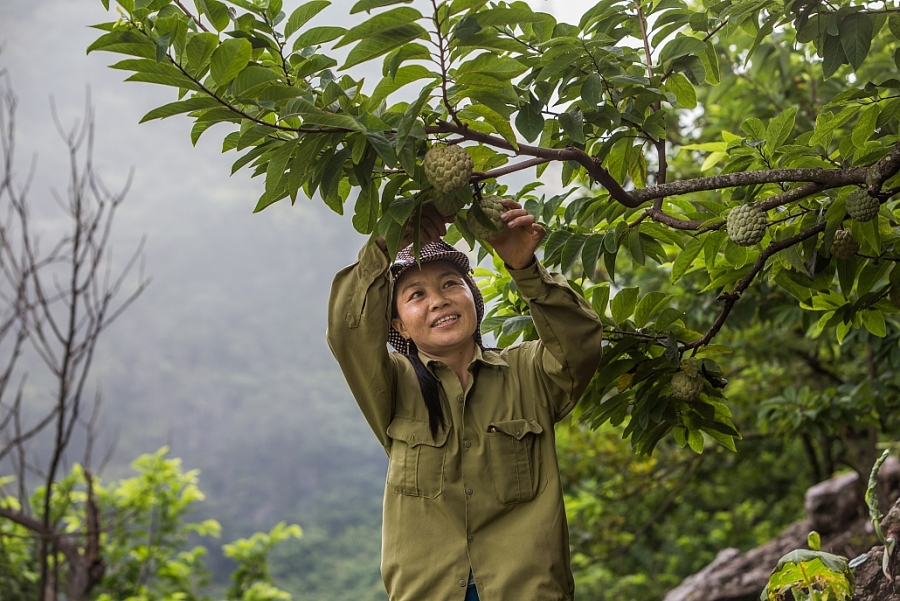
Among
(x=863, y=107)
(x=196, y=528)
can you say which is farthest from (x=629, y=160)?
(x=196, y=528)

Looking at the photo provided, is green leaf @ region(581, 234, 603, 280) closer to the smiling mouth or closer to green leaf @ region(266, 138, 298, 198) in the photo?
the smiling mouth

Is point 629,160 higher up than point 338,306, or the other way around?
point 629,160

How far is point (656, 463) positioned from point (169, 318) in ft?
15.3

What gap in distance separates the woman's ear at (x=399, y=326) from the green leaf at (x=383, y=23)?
2.54 ft

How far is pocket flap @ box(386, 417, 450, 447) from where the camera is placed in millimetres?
1540

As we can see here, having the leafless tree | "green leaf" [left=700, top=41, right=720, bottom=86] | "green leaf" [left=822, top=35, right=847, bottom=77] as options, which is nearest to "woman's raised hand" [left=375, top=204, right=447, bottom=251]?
"green leaf" [left=700, top=41, right=720, bottom=86]

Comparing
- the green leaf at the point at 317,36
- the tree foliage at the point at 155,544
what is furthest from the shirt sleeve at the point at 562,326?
the tree foliage at the point at 155,544

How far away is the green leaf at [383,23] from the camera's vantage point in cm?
98

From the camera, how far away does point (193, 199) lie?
312 inches

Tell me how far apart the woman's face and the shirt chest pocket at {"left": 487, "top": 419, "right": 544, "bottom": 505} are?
0.62 feet

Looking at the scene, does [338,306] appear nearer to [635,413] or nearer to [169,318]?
[635,413]

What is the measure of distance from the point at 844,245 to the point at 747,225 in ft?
0.85

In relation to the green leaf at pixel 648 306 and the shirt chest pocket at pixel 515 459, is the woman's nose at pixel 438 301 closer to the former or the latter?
the shirt chest pocket at pixel 515 459

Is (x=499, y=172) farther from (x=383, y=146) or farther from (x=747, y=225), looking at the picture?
(x=747, y=225)
